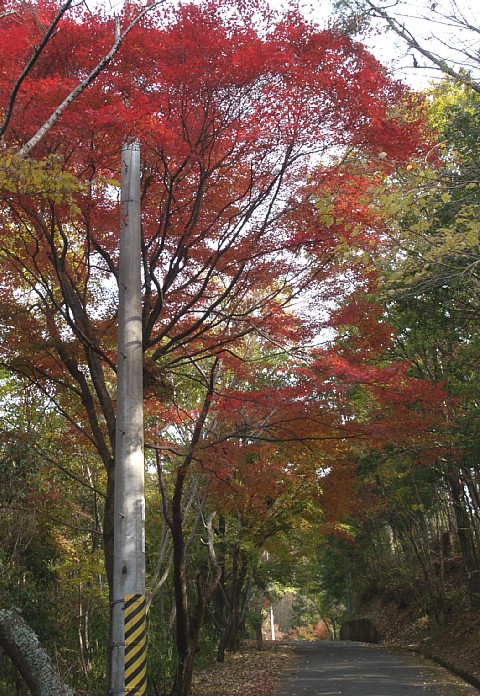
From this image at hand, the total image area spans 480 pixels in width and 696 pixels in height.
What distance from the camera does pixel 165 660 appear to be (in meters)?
14.6

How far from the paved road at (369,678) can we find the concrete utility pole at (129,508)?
9.48 meters

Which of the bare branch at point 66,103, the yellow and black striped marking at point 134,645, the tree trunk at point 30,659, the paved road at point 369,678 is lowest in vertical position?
the paved road at point 369,678

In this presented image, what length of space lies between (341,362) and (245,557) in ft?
43.1

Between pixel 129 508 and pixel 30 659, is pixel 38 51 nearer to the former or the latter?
pixel 129 508

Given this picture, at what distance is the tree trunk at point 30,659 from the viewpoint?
1020 cm

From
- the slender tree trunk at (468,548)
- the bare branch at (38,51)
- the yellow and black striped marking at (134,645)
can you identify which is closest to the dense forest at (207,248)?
the bare branch at (38,51)

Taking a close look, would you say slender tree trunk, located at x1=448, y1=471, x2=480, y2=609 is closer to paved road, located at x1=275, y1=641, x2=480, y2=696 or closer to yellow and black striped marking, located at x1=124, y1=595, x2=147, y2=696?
paved road, located at x1=275, y1=641, x2=480, y2=696

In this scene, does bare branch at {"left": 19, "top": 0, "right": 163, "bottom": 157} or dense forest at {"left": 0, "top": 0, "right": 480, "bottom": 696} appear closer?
bare branch at {"left": 19, "top": 0, "right": 163, "bottom": 157}

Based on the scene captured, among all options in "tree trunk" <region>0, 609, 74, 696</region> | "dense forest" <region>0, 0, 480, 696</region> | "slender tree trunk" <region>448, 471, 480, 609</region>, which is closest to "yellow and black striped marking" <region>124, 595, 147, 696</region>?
"dense forest" <region>0, 0, 480, 696</region>

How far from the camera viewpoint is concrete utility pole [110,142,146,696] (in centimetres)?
526

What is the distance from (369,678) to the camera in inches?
614

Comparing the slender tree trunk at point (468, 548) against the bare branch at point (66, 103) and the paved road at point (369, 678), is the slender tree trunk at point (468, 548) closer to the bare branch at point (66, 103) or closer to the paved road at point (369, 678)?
the paved road at point (369, 678)

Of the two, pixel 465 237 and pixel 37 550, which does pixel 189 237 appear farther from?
pixel 37 550

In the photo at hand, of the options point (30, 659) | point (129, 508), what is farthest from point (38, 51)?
point (30, 659)
